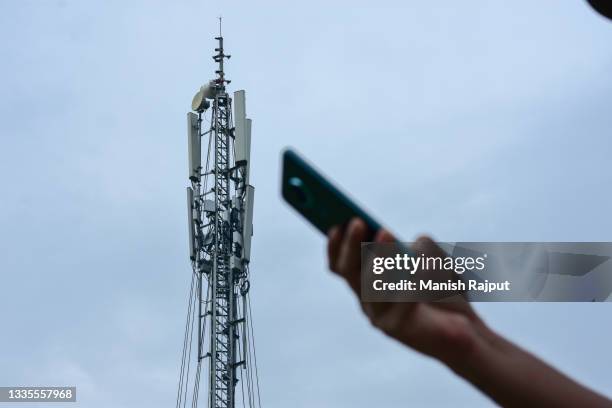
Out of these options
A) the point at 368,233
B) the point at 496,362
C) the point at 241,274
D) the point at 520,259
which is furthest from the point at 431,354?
the point at 241,274

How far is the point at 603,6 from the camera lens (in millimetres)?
3900

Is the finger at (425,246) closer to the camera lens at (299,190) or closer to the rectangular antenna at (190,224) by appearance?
the camera lens at (299,190)

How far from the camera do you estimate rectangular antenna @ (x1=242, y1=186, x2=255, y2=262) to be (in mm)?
37000

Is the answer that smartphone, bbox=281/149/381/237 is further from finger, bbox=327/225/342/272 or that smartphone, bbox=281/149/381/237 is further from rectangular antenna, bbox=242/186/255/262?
rectangular antenna, bbox=242/186/255/262

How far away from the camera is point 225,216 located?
123 feet

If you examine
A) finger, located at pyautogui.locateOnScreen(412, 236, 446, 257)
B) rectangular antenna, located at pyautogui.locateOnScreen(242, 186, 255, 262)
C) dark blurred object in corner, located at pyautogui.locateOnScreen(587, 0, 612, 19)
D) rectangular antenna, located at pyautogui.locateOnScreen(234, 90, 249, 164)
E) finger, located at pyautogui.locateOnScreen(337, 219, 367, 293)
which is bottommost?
finger, located at pyautogui.locateOnScreen(337, 219, 367, 293)

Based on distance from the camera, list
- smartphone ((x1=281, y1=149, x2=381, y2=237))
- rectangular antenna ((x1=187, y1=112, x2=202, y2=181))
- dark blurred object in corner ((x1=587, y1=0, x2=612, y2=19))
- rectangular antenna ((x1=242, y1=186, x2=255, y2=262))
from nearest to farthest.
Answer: smartphone ((x1=281, y1=149, x2=381, y2=237)) → dark blurred object in corner ((x1=587, y1=0, x2=612, y2=19)) → rectangular antenna ((x1=242, y1=186, x2=255, y2=262)) → rectangular antenna ((x1=187, y1=112, x2=202, y2=181))

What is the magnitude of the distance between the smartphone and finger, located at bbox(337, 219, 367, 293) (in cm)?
3

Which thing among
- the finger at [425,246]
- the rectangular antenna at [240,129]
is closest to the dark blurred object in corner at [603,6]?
the finger at [425,246]

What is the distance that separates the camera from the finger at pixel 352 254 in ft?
10.4

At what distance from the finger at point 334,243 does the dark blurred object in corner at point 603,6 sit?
1435 mm

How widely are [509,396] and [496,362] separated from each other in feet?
0.40

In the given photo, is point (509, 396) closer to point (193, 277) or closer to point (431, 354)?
point (431, 354)

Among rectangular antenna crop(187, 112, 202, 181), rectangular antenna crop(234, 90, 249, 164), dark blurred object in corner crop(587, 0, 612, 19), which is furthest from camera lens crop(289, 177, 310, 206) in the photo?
rectangular antenna crop(187, 112, 202, 181)
